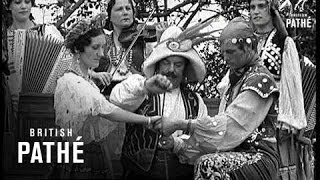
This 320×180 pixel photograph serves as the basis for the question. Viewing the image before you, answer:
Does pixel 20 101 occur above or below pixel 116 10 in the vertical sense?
below

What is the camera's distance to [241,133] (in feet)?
13.5

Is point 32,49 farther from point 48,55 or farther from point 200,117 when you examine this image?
point 200,117

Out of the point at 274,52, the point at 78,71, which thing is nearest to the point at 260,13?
the point at 274,52

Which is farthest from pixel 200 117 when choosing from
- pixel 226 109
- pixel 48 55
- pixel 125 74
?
pixel 48 55

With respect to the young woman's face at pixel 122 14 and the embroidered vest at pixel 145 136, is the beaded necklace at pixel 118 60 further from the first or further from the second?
the embroidered vest at pixel 145 136

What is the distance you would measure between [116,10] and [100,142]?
0.61 metres

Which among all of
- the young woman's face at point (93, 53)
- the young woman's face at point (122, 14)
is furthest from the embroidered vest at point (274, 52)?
the young woman's face at point (93, 53)

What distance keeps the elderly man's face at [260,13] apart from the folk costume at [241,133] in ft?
1.13

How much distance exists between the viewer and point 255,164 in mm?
4105

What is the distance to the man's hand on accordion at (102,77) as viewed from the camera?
439cm

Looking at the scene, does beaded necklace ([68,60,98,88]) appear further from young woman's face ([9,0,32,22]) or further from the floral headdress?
young woman's face ([9,0,32,22])

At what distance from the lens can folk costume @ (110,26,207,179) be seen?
Result: 4.26 m

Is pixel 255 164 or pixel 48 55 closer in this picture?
pixel 255 164

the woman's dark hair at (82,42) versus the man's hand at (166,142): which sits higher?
the woman's dark hair at (82,42)
